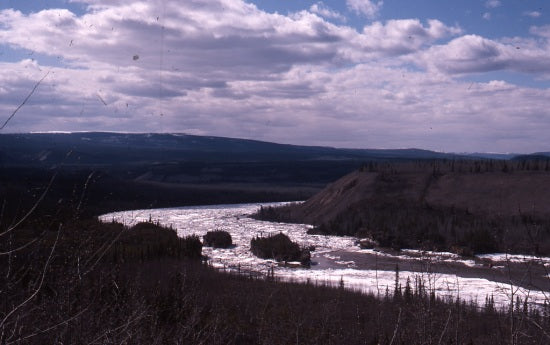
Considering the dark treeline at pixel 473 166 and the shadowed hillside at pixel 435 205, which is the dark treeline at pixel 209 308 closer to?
the shadowed hillside at pixel 435 205

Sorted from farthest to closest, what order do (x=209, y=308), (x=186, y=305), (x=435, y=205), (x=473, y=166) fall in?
(x=473, y=166)
(x=435, y=205)
(x=209, y=308)
(x=186, y=305)

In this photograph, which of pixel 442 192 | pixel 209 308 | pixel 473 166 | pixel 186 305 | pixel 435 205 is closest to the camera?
pixel 186 305

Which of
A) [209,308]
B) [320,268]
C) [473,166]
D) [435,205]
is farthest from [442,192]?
[209,308]

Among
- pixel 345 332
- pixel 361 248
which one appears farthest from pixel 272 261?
pixel 345 332

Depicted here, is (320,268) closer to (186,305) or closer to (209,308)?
(209,308)

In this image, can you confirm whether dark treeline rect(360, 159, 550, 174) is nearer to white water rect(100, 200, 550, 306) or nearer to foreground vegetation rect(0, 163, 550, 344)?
white water rect(100, 200, 550, 306)

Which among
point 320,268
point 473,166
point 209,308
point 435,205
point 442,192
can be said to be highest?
point 473,166

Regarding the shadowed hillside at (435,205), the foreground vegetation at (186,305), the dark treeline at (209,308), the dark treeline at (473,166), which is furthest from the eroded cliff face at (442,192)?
the foreground vegetation at (186,305)

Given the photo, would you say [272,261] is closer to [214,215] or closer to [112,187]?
[214,215]

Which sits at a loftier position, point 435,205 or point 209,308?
point 435,205

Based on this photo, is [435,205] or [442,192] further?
[442,192]
